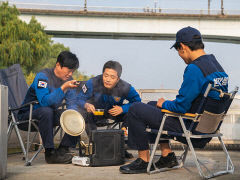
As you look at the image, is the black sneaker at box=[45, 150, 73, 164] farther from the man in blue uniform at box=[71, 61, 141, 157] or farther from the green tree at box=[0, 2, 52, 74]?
the green tree at box=[0, 2, 52, 74]

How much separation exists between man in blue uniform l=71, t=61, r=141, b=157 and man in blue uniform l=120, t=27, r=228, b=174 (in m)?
1.07

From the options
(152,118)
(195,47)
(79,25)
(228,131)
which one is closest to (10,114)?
(152,118)

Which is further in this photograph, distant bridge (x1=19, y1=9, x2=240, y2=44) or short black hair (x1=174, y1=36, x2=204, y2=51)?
distant bridge (x1=19, y1=9, x2=240, y2=44)

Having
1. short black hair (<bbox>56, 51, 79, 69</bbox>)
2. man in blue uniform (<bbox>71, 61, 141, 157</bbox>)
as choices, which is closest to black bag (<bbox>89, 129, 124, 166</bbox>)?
man in blue uniform (<bbox>71, 61, 141, 157</bbox>)

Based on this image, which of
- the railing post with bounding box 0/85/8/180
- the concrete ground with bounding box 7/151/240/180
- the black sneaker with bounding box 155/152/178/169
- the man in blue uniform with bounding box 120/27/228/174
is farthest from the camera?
the black sneaker with bounding box 155/152/178/169

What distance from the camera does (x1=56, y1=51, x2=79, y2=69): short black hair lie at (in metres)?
4.85

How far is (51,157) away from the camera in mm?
4617

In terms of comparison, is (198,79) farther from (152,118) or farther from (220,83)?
(152,118)

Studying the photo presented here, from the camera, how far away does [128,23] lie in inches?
1363

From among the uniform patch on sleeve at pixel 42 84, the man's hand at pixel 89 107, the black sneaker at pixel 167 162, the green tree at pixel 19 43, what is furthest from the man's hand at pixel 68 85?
the green tree at pixel 19 43

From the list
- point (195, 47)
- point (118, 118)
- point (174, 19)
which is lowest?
point (118, 118)

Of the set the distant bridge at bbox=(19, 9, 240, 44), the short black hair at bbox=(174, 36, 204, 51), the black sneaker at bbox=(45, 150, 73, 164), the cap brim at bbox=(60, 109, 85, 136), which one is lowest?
the black sneaker at bbox=(45, 150, 73, 164)

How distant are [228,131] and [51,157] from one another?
3.33m

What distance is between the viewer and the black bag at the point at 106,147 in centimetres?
438
